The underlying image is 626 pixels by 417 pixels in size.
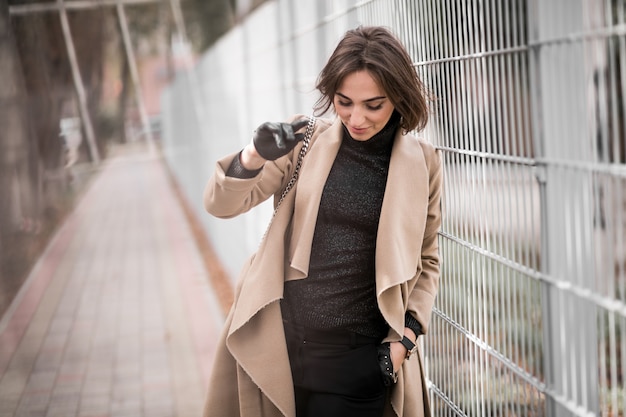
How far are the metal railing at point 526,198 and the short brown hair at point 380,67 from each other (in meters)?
0.19

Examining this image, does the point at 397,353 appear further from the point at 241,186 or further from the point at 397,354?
the point at 241,186

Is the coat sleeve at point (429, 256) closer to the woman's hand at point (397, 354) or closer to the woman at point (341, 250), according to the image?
the woman at point (341, 250)

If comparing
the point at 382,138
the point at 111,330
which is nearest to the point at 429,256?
the point at 382,138

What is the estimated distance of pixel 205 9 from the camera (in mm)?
26797

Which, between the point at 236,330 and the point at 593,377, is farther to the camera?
the point at 236,330

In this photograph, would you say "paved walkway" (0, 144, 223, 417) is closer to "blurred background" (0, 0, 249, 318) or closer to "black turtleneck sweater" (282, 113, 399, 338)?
"blurred background" (0, 0, 249, 318)

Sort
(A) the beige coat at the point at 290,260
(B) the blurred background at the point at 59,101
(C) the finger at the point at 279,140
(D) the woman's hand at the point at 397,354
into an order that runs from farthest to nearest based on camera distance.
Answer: (B) the blurred background at the point at 59,101
(D) the woman's hand at the point at 397,354
(A) the beige coat at the point at 290,260
(C) the finger at the point at 279,140

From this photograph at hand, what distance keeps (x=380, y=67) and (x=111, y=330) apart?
594 centimetres

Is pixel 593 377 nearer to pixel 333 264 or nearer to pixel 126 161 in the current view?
pixel 333 264

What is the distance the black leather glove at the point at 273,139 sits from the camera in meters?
2.38

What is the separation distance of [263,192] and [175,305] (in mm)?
6495

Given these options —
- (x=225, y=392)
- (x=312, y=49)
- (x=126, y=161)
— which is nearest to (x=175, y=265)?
(x=312, y=49)

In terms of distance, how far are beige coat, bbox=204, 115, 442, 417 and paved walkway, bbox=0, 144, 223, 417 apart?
2.93 meters

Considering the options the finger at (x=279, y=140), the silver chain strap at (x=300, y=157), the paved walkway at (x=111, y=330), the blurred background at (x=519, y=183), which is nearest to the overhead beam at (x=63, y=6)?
the paved walkway at (x=111, y=330)
